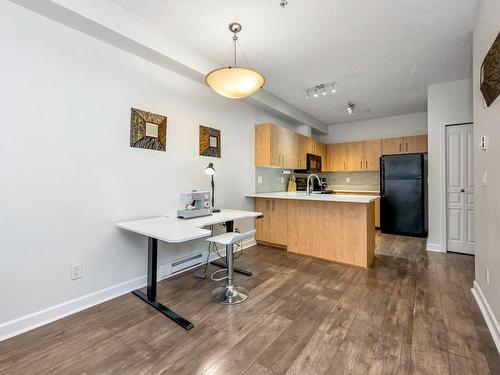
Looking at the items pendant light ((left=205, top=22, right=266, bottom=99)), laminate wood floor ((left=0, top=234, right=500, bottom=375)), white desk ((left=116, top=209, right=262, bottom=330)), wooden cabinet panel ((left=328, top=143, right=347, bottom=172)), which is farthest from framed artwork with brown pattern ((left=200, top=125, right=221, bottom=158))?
wooden cabinet panel ((left=328, top=143, right=347, bottom=172))

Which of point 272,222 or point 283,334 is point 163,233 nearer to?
point 283,334

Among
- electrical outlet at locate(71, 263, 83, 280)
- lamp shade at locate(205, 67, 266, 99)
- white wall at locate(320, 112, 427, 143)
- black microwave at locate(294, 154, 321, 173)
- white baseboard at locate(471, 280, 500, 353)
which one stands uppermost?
white wall at locate(320, 112, 427, 143)

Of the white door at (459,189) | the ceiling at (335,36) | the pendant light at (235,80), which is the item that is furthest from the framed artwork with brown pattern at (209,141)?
the white door at (459,189)

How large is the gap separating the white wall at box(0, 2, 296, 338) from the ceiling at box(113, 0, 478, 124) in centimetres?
64

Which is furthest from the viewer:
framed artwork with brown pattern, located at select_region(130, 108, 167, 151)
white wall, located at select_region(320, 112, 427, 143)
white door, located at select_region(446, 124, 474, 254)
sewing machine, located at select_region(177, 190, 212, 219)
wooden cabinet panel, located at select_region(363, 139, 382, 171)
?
wooden cabinet panel, located at select_region(363, 139, 382, 171)

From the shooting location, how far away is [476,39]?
7.38 feet

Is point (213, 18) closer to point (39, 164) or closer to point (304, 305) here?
point (39, 164)

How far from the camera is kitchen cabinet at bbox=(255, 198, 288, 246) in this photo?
388cm

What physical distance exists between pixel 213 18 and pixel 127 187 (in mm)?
1833

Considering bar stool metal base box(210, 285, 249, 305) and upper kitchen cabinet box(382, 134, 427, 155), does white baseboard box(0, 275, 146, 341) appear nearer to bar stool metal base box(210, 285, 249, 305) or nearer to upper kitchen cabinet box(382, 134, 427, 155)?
bar stool metal base box(210, 285, 249, 305)

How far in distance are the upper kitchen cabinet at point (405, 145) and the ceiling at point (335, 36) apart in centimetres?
162

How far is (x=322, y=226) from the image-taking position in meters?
3.44

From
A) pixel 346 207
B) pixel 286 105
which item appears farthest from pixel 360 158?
pixel 346 207

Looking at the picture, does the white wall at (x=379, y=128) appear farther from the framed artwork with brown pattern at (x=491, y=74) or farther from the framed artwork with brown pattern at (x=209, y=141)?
the framed artwork with brown pattern at (x=209, y=141)
